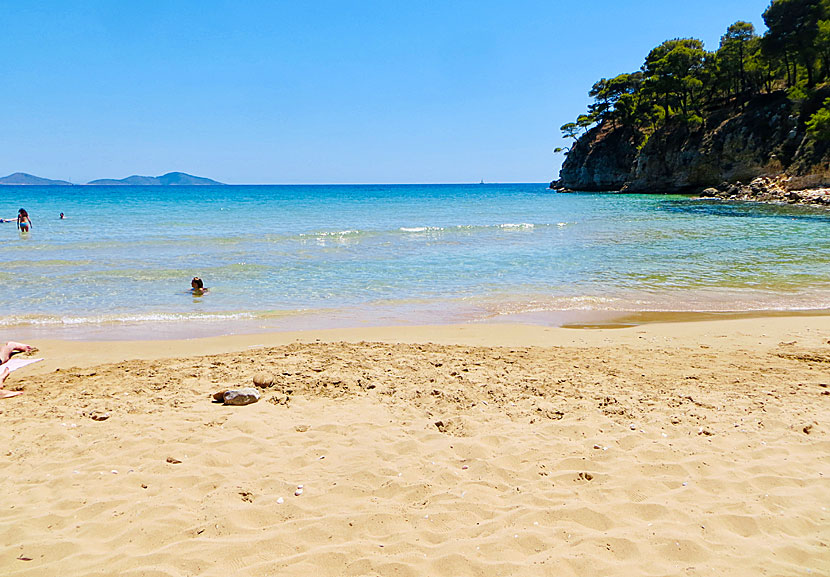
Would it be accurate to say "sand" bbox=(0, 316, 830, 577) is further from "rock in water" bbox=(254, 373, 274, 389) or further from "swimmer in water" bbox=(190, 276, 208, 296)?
"swimmer in water" bbox=(190, 276, 208, 296)

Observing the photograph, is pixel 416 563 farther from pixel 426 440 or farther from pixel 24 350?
pixel 24 350

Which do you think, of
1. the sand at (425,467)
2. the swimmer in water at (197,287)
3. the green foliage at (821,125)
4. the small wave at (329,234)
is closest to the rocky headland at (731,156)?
the green foliage at (821,125)

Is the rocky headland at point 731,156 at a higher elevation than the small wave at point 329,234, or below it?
higher

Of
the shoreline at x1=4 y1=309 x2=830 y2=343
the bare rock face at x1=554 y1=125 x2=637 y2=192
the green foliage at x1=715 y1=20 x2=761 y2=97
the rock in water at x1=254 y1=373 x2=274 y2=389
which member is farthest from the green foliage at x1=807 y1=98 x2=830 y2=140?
the rock in water at x1=254 y1=373 x2=274 y2=389

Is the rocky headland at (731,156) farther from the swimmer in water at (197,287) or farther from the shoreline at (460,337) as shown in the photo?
the swimmer in water at (197,287)

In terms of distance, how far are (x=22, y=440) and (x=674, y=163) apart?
70125mm

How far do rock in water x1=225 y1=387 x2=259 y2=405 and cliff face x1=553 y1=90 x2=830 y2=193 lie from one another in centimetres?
5068

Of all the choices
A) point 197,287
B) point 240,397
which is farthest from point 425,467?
point 197,287

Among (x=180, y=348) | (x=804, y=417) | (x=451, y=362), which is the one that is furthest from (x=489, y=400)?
(x=180, y=348)

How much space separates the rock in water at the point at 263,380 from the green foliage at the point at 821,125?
51.5 metres

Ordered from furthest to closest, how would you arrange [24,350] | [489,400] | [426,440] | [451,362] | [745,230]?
[745,230], [24,350], [451,362], [489,400], [426,440]

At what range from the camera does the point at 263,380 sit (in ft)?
20.6

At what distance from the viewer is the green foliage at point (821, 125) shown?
42.0 m

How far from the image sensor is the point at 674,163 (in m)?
63.5
